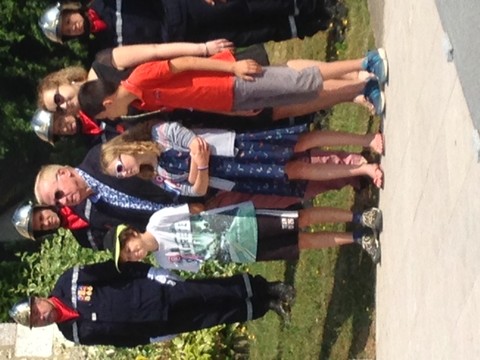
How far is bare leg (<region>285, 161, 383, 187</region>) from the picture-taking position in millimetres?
5746

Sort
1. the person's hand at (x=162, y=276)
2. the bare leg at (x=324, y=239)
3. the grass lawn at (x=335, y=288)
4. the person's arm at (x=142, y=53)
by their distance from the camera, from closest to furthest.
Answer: the person's arm at (x=142, y=53) < the bare leg at (x=324, y=239) < the person's hand at (x=162, y=276) < the grass lawn at (x=335, y=288)

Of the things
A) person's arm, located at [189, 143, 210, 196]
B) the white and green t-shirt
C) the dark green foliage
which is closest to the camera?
person's arm, located at [189, 143, 210, 196]

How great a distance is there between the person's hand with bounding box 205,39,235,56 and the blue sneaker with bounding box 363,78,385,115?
92 cm

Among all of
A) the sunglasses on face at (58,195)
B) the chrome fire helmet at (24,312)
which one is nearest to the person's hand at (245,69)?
the sunglasses on face at (58,195)

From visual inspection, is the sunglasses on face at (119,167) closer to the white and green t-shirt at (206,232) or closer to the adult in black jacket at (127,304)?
the white and green t-shirt at (206,232)

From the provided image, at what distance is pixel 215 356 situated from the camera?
341 inches

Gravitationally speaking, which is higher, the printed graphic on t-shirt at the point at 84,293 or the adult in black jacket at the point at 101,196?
the adult in black jacket at the point at 101,196

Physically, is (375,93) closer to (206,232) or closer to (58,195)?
(206,232)

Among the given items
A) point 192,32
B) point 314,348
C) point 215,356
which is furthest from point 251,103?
point 215,356

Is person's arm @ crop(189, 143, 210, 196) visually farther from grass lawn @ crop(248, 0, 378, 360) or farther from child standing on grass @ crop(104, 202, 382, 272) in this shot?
grass lawn @ crop(248, 0, 378, 360)

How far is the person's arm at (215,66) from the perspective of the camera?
5.25 meters

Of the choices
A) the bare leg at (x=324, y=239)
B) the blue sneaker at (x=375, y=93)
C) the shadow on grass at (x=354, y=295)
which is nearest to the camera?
the blue sneaker at (x=375, y=93)

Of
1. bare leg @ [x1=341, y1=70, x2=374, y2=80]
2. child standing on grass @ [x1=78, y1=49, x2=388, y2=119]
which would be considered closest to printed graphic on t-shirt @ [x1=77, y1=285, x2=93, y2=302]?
child standing on grass @ [x1=78, y1=49, x2=388, y2=119]

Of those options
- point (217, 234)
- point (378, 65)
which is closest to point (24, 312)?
point (217, 234)
